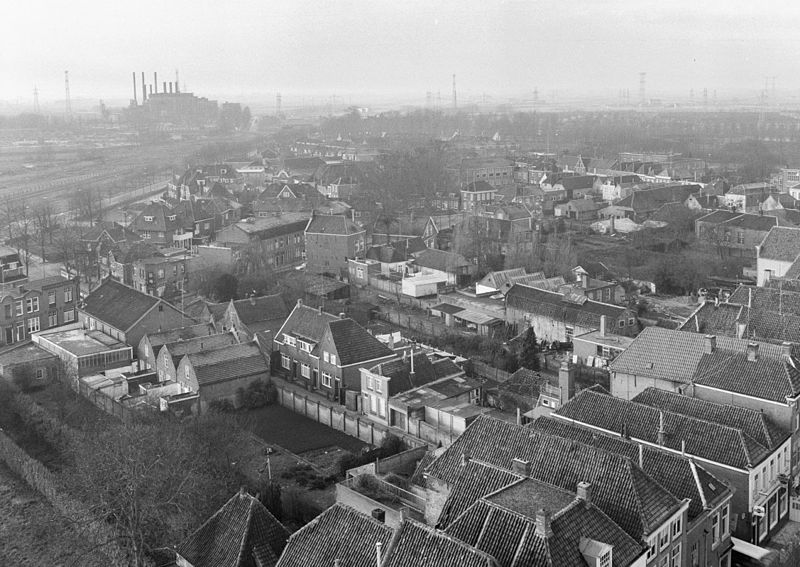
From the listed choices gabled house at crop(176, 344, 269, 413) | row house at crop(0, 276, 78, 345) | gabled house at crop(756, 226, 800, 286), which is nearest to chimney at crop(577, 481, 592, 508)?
gabled house at crop(176, 344, 269, 413)

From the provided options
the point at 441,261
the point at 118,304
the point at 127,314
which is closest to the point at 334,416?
the point at 127,314

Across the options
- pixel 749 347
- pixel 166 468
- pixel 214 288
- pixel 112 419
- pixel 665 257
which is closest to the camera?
pixel 166 468

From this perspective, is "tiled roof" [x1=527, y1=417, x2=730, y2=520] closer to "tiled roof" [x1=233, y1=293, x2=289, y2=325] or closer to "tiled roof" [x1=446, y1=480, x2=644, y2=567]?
"tiled roof" [x1=446, y1=480, x2=644, y2=567]

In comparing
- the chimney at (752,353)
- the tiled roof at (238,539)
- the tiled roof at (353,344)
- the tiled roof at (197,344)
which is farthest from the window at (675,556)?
the tiled roof at (197,344)

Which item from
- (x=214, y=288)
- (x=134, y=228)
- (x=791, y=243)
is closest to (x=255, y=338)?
(x=214, y=288)

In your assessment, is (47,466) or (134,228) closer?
(47,466)

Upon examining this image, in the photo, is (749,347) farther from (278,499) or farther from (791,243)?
(791,243)

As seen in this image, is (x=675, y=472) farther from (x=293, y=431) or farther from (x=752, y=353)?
(x=293, y=431)
